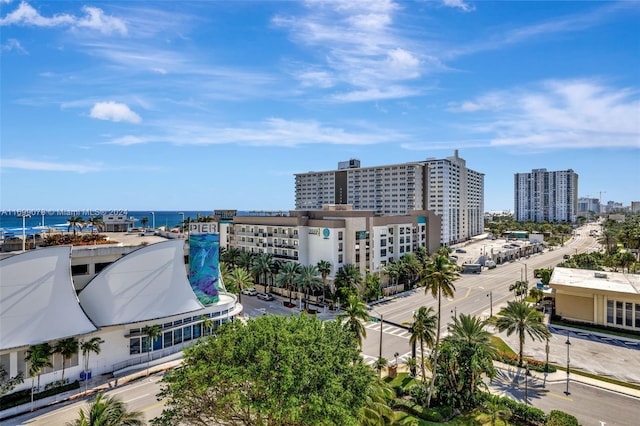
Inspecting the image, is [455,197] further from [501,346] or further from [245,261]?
[501,346]

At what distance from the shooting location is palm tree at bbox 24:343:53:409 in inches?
1294

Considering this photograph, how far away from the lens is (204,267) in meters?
48.9

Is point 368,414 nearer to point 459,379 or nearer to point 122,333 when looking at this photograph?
point 459,379

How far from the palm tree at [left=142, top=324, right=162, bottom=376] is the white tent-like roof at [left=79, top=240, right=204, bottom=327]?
3.71 feet

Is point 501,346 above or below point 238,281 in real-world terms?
below

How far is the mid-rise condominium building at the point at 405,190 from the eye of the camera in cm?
14788

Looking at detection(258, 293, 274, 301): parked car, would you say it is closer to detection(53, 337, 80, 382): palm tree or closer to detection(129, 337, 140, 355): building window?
detection(129, 337, 140, 355): building window

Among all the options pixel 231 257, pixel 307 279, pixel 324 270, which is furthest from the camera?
pixel 231 257

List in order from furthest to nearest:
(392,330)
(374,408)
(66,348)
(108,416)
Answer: (392,330)
(66,348)
(374,408)
(108,416)

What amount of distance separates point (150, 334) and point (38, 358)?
1016 cm

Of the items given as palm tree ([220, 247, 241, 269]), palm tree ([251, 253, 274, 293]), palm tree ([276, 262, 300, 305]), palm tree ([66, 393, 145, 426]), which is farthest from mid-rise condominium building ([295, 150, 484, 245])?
palm tree ([66, 393, 145, 426])

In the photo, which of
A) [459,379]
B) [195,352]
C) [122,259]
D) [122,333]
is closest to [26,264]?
[122,259]

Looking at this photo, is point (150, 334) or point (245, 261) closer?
point (150, 334)

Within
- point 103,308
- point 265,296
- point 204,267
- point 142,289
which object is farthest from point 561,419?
point 265,296
